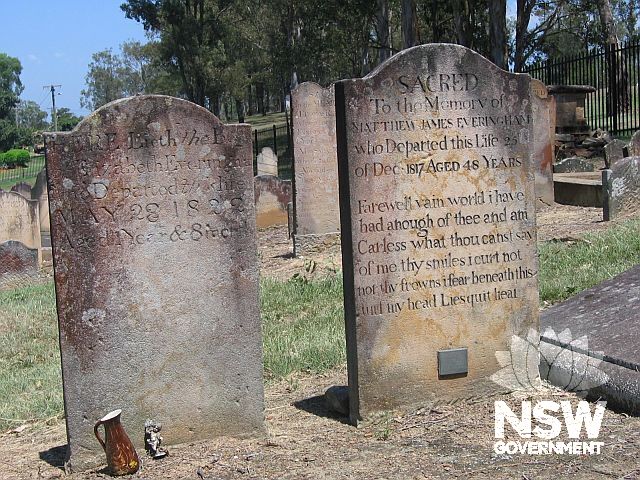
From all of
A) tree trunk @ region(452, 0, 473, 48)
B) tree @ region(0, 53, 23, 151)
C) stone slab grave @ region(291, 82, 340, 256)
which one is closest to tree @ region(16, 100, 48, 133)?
tree @ region(0, 53, 23, 151)

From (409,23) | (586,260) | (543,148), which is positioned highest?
(409,23)

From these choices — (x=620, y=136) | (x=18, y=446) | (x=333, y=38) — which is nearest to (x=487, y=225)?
(x=18, y=446)

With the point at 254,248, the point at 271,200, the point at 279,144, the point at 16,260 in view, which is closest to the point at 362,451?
the point at 254,248

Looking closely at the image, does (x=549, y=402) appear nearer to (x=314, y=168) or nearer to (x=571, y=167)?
(x=314, y=168)

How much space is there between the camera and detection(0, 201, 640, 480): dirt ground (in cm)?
439

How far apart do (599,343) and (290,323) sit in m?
3.41

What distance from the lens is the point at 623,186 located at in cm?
1099

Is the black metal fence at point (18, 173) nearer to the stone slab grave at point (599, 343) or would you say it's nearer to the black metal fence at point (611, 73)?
the black metal fence at point (611, 73)

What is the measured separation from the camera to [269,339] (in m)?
7.54

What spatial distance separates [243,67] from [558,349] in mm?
48717

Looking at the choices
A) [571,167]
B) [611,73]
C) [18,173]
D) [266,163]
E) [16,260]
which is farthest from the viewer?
[18,173]

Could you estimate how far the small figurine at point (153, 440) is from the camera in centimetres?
491

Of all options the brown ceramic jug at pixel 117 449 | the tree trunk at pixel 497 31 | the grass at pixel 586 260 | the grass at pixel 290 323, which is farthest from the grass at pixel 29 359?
Result: the tree trunk at pixel 497 31

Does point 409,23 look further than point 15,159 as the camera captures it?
No
